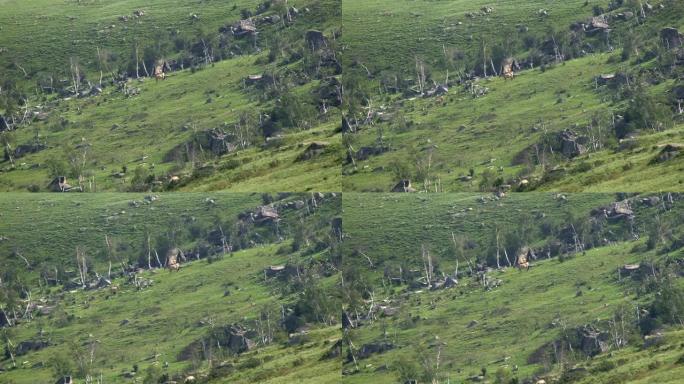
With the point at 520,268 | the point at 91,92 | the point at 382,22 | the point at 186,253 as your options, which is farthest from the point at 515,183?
the point at 91,92

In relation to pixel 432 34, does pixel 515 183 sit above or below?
below

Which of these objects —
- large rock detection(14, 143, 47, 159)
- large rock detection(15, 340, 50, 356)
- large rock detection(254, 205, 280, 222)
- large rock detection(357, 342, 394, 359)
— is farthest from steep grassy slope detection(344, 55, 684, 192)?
large rock detection(15, 340, 50, 356)

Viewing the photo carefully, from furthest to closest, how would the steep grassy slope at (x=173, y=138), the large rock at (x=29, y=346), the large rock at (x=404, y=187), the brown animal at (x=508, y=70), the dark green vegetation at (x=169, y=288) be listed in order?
the brown animal at (x=508, y=70)
the large rock at (x=29, y=346)
the large rock at (x=404, y=187)
the steep grassy slope at (x=173, y=138)
the dark green vegetation at (x=169, y=288)

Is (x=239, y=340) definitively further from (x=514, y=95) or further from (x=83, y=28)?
(x=514, y=95)

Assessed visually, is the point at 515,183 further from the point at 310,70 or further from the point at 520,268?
the point at 310,70

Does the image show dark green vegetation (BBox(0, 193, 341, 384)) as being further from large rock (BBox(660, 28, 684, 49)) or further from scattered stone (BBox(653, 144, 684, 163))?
large rock (BBox(660, 28, 684, 49))

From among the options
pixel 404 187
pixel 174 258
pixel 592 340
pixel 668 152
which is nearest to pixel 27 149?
pixel 174 258

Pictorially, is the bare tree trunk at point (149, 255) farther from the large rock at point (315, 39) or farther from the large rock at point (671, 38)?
the large rock at point (671, 38)

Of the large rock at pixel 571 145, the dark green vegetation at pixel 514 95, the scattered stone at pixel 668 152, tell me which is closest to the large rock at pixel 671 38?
the dark green vegetation at pixel 514 95
